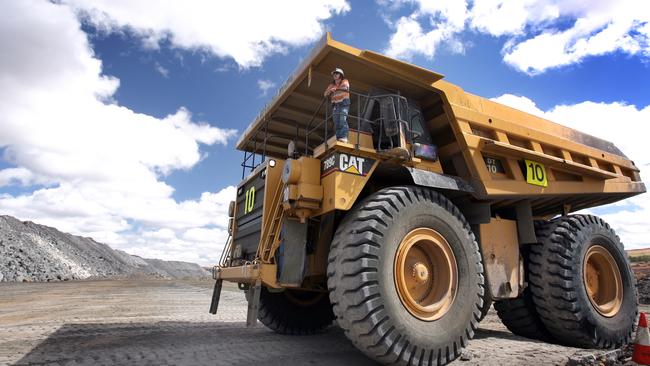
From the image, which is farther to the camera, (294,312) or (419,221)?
(294,312)

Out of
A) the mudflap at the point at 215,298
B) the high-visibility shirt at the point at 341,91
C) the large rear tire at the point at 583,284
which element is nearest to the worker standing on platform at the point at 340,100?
the high-visibility shirt at the point at 341,91

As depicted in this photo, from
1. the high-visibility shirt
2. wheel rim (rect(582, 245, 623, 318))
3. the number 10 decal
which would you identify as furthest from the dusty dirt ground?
the high-visibility shirt

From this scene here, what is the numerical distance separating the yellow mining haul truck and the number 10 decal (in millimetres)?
14

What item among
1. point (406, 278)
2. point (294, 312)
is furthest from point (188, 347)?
point (406, 278)

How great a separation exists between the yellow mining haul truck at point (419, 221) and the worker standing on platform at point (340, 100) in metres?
0.16

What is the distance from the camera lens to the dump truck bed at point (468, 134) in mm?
4996

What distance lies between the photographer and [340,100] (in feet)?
15.1

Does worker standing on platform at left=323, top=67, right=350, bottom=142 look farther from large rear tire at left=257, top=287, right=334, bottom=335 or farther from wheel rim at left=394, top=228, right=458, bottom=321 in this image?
large rear tire at left=257, top=287, right=334, bottom=335

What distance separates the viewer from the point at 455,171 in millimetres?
5551

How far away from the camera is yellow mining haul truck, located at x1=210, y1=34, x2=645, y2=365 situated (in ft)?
13.2

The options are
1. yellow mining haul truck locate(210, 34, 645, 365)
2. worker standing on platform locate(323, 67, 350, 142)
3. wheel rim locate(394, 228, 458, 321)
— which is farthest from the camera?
worker standing on platform locate(323, 67, 350, 142)

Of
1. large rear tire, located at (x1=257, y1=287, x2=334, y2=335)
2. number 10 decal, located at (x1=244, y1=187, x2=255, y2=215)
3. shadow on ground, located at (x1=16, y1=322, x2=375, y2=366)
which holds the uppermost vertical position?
number 10 decal, located at (x1=244, y1=187, x2=255, y2=215)

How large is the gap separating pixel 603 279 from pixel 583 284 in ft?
3.51

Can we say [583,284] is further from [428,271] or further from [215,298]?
[215,298]
